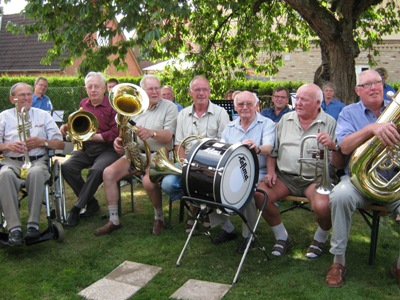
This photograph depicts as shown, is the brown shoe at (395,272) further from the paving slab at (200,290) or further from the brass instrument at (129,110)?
the brass instrument at (129,110)

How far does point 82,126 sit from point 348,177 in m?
2.78

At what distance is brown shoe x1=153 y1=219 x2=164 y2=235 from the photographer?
14.8 ft

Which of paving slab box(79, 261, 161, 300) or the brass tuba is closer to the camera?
paving slab box(79, 261, 161, 300)

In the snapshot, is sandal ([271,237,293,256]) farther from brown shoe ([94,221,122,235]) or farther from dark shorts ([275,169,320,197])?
brown shoe ([94,221,122,235])

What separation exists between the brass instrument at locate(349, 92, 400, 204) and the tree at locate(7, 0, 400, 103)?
268cm

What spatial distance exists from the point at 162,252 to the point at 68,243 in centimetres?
96

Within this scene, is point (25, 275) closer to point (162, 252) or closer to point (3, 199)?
point (3, 199)

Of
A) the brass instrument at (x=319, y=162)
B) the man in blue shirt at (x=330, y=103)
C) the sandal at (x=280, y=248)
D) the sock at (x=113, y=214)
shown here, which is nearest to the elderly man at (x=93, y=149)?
the sock at (x=113, y=214)

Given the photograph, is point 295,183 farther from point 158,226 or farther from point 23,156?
point 23,156

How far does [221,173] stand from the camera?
328 cm

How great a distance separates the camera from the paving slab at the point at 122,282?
3248 mm

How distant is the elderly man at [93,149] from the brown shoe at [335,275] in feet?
8.28

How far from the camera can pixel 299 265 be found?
367cm

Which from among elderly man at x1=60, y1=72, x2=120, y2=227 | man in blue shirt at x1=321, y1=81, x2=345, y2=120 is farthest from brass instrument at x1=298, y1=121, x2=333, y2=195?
man in blue shirt at x1=321, y1=81, x2=345, y2=120
